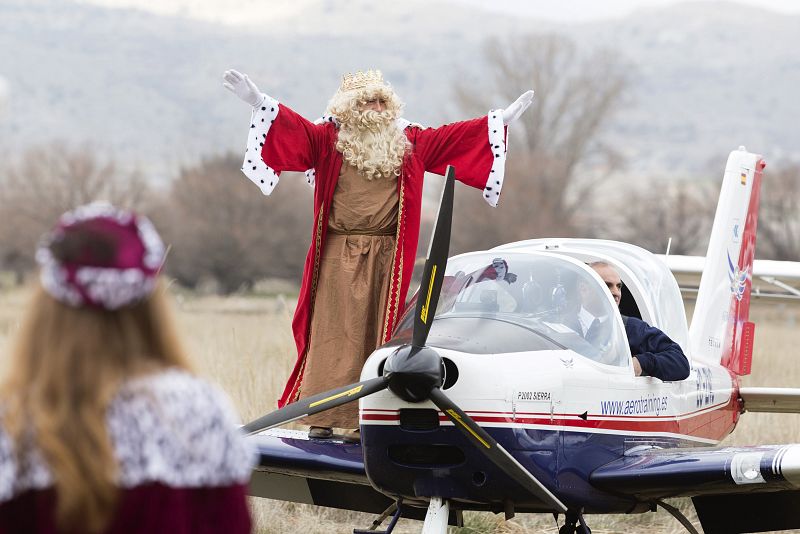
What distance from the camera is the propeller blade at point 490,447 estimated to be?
16.9ft

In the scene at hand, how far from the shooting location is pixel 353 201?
21.7 feet

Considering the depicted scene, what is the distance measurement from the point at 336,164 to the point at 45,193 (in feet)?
192

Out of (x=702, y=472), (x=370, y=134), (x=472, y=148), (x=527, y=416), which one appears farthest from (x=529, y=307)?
(x=370, y=134)

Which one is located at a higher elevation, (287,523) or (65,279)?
(65,279)

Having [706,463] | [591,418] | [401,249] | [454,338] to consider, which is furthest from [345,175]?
[706,463]

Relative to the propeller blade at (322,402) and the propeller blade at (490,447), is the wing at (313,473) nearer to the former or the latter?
the propeller blade at (322,402)

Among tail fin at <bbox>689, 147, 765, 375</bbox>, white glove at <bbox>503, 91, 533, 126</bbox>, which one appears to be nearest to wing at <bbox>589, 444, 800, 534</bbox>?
white glove at <bbox>503, 91, 533, 126</bbox>

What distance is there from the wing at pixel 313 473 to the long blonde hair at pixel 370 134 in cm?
145

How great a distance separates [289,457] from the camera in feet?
21.5

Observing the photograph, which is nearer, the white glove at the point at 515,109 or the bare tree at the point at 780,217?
the white glove at the point at 515,109

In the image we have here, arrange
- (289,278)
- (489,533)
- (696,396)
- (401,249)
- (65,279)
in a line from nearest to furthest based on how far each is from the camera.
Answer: (65,279)
(401,249)
(696,396)
(489,533)
(289,278)

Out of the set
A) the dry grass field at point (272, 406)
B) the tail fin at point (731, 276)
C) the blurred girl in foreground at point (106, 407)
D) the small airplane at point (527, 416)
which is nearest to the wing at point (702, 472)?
the small airplane at point (527, 416)

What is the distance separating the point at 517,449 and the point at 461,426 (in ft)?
1.30

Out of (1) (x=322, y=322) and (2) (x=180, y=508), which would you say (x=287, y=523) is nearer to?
(1) (x=322, y=322)
